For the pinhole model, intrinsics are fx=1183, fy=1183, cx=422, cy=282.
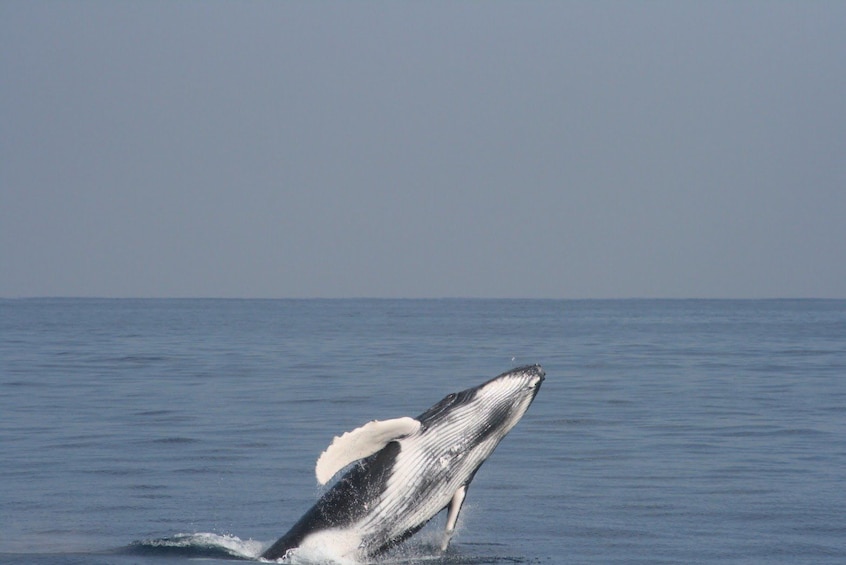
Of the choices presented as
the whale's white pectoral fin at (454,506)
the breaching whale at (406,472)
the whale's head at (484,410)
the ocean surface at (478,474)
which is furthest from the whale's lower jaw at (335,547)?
the whale's head at (484,410)

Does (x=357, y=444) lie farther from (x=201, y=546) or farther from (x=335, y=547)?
(x=201, y=546)

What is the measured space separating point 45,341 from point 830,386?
30.1m

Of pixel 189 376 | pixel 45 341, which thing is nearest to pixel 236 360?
pixel 189 376

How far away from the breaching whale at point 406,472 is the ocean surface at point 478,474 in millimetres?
549

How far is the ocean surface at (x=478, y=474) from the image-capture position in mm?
10070

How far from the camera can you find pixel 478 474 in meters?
14.1

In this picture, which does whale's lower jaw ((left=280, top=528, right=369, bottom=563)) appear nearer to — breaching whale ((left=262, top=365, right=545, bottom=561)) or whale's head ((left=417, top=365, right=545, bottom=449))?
breaching whale ((left=262, top=365, right=545, bottom=561))

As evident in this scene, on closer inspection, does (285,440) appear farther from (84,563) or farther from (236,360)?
(236,360)

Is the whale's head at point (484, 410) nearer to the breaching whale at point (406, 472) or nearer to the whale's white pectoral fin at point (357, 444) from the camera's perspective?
the breaching whale at point (406, 472)

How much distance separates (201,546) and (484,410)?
101 inches

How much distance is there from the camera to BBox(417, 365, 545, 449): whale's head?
899 cm

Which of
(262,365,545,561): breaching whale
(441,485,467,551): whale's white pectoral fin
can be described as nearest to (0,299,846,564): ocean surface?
(441,485,467,551): whale's white pectoral fin

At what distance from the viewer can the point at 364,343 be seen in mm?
46562

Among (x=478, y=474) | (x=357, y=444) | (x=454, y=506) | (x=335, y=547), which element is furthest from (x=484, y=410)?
(x=478, y=474)
